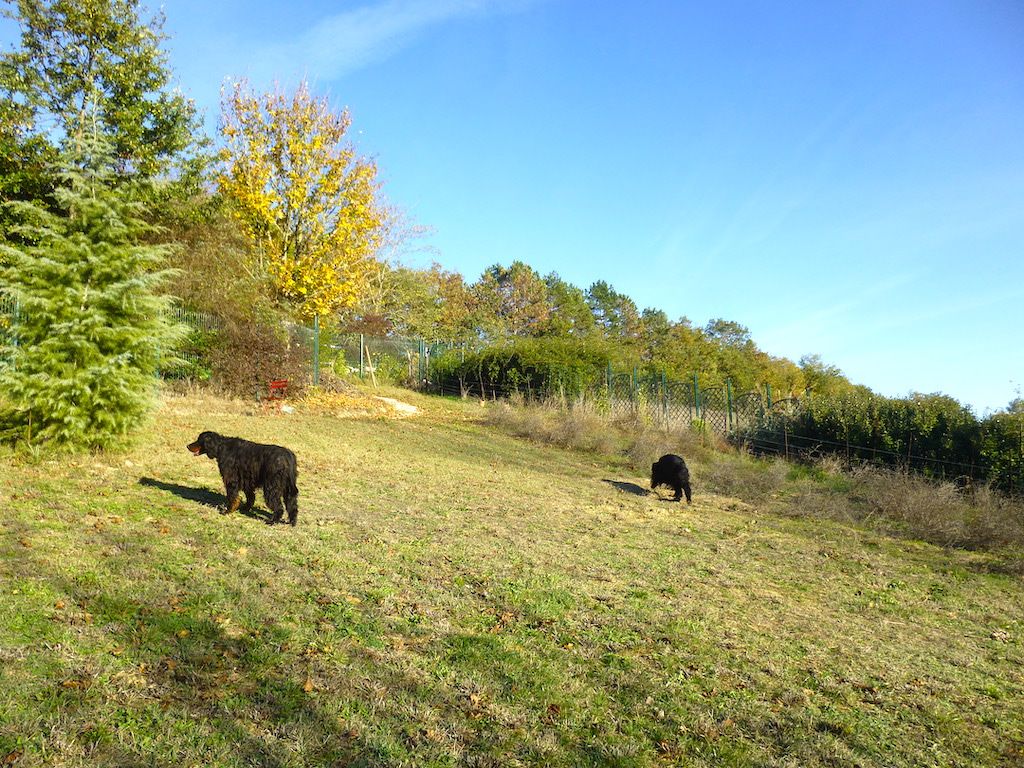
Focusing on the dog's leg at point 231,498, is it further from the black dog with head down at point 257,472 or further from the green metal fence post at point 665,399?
the green metal fence post at point 665,399

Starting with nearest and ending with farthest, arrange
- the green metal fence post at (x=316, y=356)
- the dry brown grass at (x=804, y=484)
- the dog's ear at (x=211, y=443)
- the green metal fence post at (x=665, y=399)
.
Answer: the dog's ear at (x=211, y=443) → the dry brown grass at (x=804, y=484) → the green metal fence post at (x=665, y=399) → the green metal fence post at (x=316, y=356)

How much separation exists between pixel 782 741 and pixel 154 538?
523 cm

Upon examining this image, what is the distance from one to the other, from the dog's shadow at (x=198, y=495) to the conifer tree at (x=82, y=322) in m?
1.19

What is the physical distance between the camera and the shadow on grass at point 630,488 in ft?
37.1

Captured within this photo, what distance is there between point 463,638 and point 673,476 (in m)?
6.79

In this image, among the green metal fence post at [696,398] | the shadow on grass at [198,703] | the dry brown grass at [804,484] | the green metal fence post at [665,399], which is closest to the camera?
the shadow on grass at [198,703]

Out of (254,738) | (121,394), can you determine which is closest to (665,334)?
(121,394)

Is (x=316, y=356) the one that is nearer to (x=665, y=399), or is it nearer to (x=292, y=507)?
(x=665, y=399)

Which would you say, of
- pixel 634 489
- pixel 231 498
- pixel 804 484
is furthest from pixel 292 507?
pixel 804 484

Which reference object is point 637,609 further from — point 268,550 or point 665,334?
point 665,334

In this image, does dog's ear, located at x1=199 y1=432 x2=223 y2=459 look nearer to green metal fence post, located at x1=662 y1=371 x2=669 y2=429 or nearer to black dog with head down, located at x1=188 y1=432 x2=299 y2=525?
black dog with head down, located at x1=188 y1=432 x2=299 y2=525

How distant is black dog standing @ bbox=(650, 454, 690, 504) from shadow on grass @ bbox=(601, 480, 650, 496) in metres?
0.46

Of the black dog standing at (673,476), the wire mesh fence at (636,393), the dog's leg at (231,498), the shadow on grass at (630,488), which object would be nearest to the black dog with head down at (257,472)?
the dog's leg at (231,498)

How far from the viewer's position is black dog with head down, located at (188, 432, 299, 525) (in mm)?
6914
